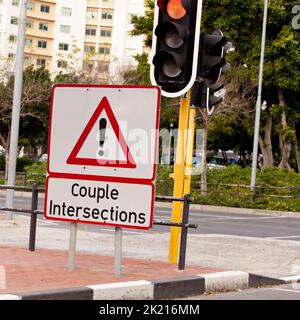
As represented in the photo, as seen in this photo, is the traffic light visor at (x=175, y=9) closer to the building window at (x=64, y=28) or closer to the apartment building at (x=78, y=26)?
the apartment building at (x=78, y=26)

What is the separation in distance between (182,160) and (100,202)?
211cm

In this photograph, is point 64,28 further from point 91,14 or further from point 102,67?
point 102,67

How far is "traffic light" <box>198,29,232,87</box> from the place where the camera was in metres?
12.2

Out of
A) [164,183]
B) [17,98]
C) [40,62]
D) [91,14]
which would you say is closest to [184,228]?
[17,98]

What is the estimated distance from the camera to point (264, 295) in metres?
10.8

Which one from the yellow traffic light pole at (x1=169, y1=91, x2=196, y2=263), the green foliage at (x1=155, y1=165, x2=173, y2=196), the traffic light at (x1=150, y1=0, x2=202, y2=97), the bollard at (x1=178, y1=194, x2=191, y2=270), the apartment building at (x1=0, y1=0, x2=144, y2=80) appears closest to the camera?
the bollard at (x1=178, y1=194, x2=191, y2=270)

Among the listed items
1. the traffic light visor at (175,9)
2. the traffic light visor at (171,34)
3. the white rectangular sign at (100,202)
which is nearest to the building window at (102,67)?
the traffic light visor at (175,9)

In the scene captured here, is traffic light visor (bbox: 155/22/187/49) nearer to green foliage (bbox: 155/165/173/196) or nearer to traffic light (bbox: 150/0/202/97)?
traffic light (bbox: 150/0/202/97)

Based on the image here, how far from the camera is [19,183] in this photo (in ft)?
143

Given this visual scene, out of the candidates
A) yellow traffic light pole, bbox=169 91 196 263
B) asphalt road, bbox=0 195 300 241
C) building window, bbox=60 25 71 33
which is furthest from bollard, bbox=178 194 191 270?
building window, bbox=60 25 71 33

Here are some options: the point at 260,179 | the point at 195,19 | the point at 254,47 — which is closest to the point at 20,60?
the point at 195,19

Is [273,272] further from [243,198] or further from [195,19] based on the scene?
[243,198]

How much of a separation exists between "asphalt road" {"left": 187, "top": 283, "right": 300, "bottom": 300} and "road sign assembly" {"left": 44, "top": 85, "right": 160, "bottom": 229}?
3.96ft

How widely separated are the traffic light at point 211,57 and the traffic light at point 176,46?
416mm
